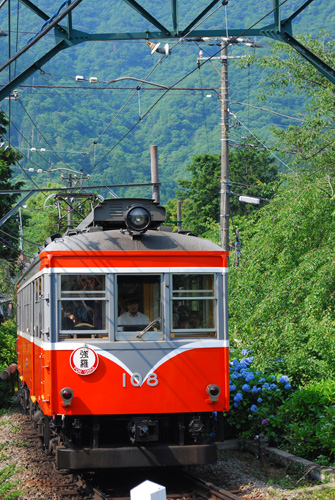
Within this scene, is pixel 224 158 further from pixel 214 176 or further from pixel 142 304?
pixel 214 176

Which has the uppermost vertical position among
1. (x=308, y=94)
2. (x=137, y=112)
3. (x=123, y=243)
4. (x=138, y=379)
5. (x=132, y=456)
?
(x=137, y=112)

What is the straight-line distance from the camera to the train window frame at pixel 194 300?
27.5ft

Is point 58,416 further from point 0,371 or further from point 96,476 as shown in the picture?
point 0,371

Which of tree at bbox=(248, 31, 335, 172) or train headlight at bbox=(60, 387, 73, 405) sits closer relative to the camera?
train headlight at bbox=(60, 387, 73, 405)

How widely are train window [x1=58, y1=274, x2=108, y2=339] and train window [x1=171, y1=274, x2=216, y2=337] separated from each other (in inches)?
32.7

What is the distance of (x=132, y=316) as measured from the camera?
834cm

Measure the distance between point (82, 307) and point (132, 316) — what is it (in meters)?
0.58

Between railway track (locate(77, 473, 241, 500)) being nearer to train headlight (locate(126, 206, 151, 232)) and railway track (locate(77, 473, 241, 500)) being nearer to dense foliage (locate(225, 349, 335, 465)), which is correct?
dense foliage (locate(225, 349, 335, 465))

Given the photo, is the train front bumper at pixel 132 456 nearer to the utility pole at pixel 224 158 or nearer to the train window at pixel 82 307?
the train window at pixel 82 307

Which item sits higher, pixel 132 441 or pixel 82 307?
pixel 82 307

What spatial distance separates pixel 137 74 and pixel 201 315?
13973 cm

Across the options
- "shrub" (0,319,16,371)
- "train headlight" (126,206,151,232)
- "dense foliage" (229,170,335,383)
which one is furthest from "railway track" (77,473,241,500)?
"shrub" (0,319,16,371)

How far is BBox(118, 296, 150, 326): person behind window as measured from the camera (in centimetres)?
830

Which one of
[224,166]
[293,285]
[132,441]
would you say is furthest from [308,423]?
[224,166]
